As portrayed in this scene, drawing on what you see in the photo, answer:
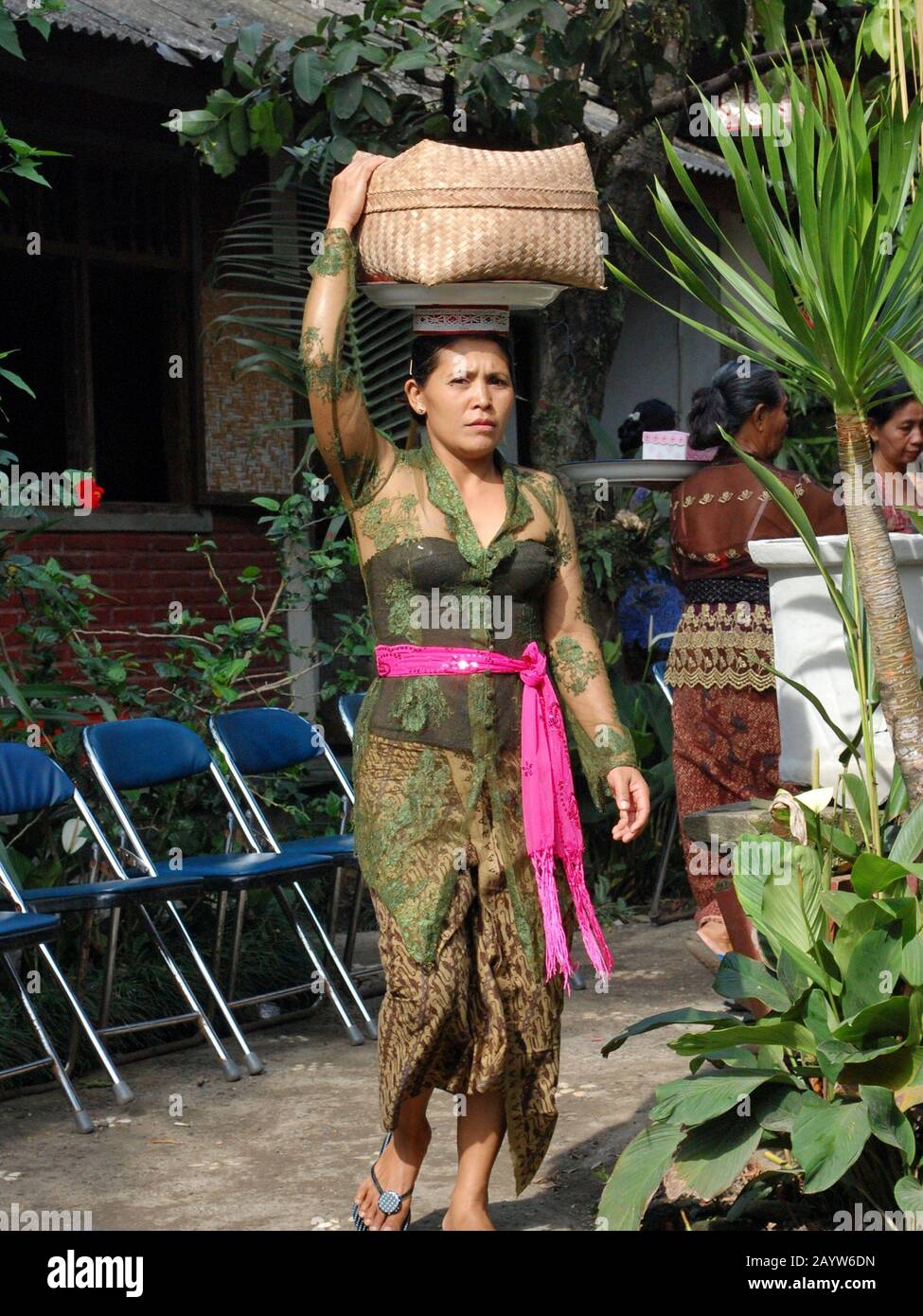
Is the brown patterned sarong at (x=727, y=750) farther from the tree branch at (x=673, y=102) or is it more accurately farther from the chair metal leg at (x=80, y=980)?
the tree branch at (x=673, y=102)

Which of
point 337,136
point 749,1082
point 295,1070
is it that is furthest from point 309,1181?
point 337,136

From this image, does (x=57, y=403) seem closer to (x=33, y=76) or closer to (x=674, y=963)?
(x=33, y=76)

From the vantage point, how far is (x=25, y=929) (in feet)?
14.5

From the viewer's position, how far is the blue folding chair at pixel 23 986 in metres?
4.40

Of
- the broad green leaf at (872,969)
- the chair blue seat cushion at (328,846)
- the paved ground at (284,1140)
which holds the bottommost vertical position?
the paved ground at (284,1140)

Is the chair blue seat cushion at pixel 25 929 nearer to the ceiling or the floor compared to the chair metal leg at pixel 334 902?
nearer to the ceiling

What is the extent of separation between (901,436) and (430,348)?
236cm

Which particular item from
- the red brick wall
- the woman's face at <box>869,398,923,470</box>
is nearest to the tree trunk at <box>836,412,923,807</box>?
the woman's face at <box>869,398,923,470</box>

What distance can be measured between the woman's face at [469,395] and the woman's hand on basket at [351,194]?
325 mm

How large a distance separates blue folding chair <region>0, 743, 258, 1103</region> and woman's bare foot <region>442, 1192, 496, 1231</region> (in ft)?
5.09

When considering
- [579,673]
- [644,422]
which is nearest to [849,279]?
[579,673]

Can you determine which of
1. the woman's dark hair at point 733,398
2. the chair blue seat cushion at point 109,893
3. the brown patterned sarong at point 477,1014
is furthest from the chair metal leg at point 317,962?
the woman's dark hair at point 733,398

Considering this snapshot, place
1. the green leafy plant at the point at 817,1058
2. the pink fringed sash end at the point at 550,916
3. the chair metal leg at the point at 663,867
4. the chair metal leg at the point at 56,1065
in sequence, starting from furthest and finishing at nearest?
the chair metal leg at the point at 663,867 < the chair metal leg at the point at 56,1065 < the pink fringed sash end at the point at 550,916 < the green leafy plant at the point at 817,1058

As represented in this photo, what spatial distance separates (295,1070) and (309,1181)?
1.03 meters
